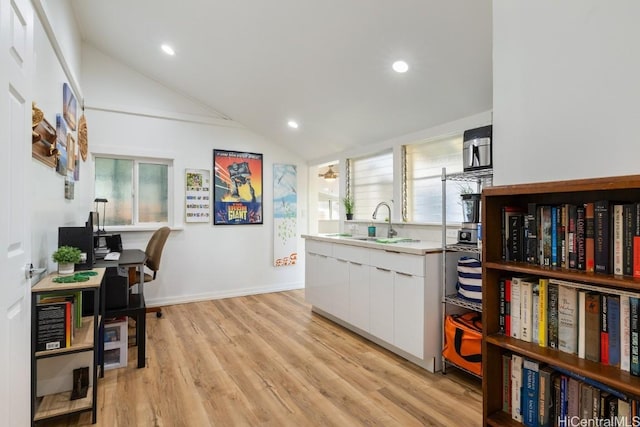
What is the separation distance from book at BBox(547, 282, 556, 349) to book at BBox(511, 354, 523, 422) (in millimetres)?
151

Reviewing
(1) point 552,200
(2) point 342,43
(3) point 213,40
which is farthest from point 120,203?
(1) point 552,200

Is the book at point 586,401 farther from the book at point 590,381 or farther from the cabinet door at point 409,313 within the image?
the cabinet door at point 409,313

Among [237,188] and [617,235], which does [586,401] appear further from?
[237,188]

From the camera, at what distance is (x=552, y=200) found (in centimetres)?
147

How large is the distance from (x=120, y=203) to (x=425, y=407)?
406 cm

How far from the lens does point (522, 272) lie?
1.34 metres

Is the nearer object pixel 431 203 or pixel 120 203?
pixel 431 203

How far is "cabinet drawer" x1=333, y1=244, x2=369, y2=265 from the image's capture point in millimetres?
3137

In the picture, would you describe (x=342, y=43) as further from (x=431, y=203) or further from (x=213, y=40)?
(x=431, y=203)

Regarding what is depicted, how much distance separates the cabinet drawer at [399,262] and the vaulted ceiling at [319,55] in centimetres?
136

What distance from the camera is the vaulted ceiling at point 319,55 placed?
2314 mm

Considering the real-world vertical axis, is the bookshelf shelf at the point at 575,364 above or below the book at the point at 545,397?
above

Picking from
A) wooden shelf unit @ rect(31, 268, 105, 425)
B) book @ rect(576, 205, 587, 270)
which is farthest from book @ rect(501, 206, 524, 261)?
wooden shelf unit @ rect(31, 268, 105, 425)

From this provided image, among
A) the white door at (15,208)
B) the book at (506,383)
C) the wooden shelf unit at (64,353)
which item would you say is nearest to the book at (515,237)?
the book at (506,383)
